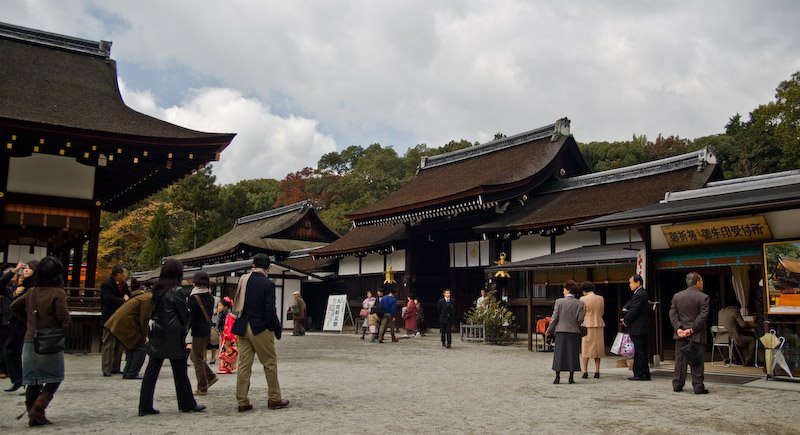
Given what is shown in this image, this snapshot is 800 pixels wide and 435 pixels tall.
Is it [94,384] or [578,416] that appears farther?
[94,384]

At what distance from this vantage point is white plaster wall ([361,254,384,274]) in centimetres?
2620

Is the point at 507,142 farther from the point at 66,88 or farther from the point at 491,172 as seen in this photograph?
the point at 66,88

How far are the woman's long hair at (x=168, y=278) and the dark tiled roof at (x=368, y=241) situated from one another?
1769cm

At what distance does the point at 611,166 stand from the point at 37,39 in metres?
33.5

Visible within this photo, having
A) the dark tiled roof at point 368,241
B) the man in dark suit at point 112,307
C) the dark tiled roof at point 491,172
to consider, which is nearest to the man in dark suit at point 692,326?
the man in dark suit at point 112,307

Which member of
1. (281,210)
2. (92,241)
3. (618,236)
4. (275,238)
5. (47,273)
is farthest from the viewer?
(281,210)

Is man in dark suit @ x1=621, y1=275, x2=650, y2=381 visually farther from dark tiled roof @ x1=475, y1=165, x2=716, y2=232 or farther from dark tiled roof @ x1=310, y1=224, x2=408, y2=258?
dark tiled roof @ x1=310, y1=224, x2=408, y2=258

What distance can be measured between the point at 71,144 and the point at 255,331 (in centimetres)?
977

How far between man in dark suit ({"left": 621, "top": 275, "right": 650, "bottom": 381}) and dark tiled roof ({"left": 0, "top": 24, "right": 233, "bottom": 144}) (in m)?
9.89

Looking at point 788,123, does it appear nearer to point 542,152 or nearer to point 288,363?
point 542,152

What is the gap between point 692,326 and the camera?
834 centimetres

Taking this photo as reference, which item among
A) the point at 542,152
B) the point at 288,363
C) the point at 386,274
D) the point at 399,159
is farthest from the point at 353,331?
the point at 399,159

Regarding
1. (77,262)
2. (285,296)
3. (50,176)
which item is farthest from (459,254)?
(50,176)

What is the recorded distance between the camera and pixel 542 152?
22.0 m
